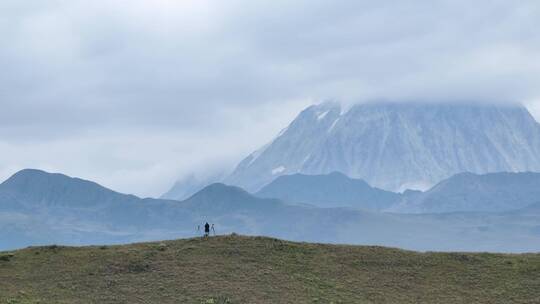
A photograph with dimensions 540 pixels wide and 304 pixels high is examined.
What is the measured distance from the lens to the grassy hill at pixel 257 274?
3088 inches

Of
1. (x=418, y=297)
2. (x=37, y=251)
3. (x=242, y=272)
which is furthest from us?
(x=37, y=251)

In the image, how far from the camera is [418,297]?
261 feet

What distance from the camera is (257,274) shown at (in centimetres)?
8400

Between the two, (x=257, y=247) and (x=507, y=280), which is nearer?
(x=507, y=280)

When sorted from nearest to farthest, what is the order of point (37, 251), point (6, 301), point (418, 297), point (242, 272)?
point (6, 301), point (418, 297), point (242, 272), point (37, 251)

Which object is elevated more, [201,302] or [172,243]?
[172,243]

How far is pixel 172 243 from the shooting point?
9519cm

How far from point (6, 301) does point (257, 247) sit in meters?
26.7

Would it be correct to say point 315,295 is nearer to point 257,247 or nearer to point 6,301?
point 257,247

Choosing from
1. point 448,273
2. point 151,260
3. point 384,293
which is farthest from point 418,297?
point 151,260

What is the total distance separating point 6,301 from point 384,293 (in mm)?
30382

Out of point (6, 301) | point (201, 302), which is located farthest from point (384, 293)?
point (6, 301)

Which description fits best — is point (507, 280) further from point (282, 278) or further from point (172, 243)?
point (172, 243)

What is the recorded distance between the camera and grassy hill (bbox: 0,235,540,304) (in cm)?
7844
